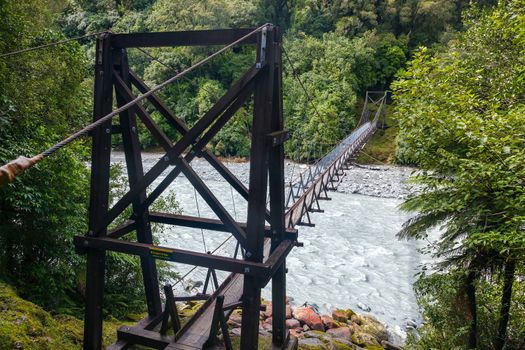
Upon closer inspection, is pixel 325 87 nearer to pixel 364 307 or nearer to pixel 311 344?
pixel 364 307

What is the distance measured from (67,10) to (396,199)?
2682 centimetres

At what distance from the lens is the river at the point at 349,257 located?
24.5 feet

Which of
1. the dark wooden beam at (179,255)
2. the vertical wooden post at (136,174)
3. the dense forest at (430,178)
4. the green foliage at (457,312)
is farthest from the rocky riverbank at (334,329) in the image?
the dark wooden beam at (179,255)

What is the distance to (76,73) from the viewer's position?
6.79 m

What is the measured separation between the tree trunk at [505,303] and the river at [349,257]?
7.51 feet

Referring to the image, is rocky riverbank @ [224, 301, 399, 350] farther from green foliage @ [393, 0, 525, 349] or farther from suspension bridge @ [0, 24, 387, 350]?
suspension bridge @ [0, 24, 387, 350]

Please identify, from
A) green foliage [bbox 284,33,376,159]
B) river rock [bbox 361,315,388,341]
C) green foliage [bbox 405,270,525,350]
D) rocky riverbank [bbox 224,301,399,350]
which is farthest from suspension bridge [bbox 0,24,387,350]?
green foliage [bbox 284,33,376,159]

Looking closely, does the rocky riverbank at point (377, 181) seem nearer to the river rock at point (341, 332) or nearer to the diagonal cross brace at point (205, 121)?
the river rock at point (341, 332)

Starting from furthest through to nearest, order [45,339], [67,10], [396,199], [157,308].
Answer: [67,10] < [396,199] < [157,308] < [45,339]

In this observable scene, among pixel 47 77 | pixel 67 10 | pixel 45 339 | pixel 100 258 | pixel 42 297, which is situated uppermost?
pixel 67 10

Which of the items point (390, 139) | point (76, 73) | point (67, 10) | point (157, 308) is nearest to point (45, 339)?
point (157, 308)

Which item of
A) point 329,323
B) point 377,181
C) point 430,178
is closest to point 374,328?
point 329,323

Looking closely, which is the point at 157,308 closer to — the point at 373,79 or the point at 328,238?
the point at 328,238

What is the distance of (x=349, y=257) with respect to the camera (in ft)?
30.5
